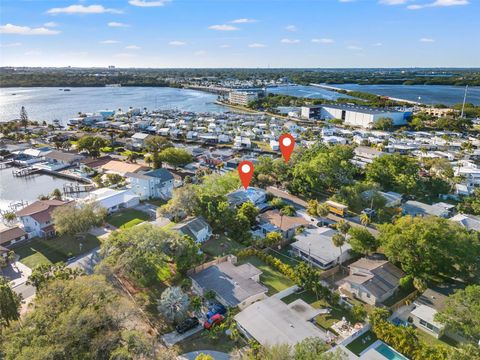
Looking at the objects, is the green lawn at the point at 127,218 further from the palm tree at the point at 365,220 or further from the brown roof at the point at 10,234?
the palm tree at the point at 365,220

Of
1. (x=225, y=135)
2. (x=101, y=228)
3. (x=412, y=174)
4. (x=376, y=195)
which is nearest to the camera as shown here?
(x=101, y=228)

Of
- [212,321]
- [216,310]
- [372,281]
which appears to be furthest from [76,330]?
[372,281]

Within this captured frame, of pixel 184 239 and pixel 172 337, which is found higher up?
pixel 184 239

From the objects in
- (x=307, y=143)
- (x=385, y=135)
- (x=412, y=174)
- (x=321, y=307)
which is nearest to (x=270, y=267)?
(x=321, y=307)

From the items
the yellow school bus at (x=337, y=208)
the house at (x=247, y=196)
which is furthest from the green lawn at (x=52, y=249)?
the yellow school bus at (x=337, y=208)

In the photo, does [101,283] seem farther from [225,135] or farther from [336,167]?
[225,135]

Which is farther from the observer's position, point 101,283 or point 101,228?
point 101,228
